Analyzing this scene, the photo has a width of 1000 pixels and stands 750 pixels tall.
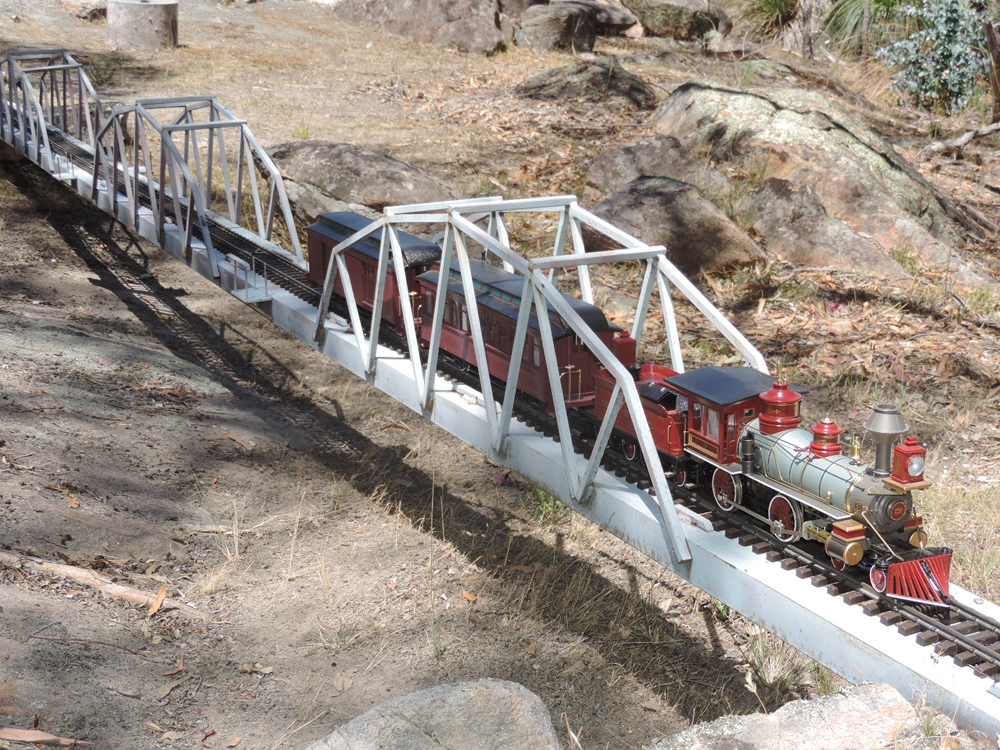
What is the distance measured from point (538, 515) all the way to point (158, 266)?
40.6 feet

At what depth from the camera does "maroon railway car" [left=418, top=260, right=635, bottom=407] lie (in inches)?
417

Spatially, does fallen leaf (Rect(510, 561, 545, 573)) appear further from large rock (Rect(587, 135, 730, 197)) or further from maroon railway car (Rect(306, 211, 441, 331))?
large rock (Rect(587, 135, 730, 197))

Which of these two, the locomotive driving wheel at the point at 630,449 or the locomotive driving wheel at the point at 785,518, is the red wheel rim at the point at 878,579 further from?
the locomotive driving wheel at the point at 630,449

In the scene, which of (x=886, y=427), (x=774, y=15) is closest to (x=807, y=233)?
(x=886, y=427)

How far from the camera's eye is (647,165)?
2272cm

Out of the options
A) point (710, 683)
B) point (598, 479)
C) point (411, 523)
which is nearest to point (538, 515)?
point (411, 523)

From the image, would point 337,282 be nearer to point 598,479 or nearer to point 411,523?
point 411,523

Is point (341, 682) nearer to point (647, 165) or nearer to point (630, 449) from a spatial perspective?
point (630, 449)

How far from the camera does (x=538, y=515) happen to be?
45.8 ft

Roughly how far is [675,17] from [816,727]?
37647 mm

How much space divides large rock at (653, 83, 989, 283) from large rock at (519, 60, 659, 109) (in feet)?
12.4

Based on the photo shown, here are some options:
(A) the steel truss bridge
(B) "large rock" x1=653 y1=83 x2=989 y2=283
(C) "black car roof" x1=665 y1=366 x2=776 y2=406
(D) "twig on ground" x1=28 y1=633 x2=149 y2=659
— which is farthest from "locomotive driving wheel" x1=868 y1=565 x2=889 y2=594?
(B) "large rock" x1=653 y1=83 x2=989 y2=283

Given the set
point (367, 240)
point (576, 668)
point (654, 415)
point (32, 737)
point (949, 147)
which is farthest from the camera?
point (949, 147)

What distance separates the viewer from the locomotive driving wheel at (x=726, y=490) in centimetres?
880
